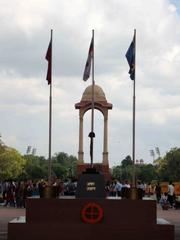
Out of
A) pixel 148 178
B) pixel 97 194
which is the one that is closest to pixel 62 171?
pixel 148 178

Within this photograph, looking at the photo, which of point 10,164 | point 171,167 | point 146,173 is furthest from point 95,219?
point 146,173

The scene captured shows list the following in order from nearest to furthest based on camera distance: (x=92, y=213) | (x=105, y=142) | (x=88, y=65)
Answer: (x=92, y=213)
(x=88, y=65)
(x=105, y=142)

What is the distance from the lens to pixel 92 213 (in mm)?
17797

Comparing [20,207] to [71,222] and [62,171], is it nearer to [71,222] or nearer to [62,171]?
[71,222]

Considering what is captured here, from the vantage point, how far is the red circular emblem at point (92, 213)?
1778 centimetres

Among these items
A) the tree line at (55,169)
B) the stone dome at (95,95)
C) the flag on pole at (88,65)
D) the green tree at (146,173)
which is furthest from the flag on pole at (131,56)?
the green tree at (146,173)

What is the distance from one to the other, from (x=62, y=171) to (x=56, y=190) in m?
109

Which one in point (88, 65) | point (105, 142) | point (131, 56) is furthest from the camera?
point (105, 142)

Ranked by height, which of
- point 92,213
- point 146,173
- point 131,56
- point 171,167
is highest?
point 146,173

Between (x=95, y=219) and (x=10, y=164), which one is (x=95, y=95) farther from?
(x=10, y=164)

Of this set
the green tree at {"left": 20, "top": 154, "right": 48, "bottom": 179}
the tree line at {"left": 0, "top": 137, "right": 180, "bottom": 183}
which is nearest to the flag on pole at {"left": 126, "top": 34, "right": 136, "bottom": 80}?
the tree line at {"left": 0, "top": 137, "right": 180, "bottom": 183}

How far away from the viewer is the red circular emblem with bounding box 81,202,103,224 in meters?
17.8

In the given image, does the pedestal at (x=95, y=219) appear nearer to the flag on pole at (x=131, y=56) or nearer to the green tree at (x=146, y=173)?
the flag on pole at (x=131, y=56)

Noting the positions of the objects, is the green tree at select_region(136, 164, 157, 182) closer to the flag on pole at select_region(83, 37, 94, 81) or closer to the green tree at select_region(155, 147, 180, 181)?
the green tree at select_region(155, 147, 180, 181)
